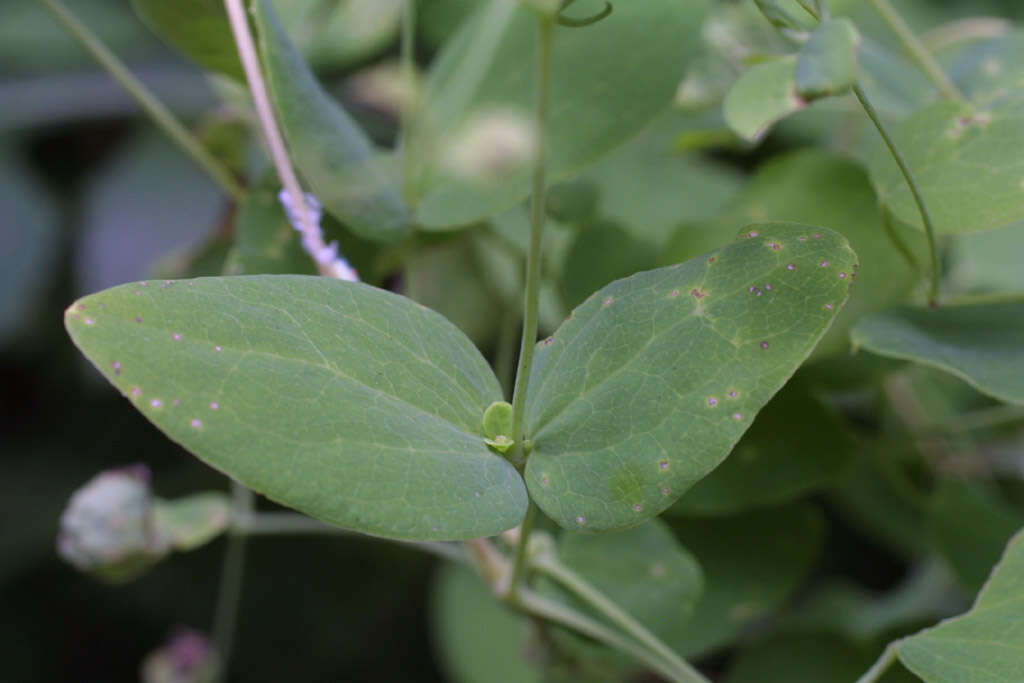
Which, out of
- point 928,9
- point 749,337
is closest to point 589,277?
point 749,337

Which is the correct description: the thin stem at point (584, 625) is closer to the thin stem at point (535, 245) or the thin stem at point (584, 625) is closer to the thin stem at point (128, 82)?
the thin stem at point (535, 245)

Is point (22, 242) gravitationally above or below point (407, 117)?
below

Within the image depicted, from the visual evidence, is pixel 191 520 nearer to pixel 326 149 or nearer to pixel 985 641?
pixel 326 149

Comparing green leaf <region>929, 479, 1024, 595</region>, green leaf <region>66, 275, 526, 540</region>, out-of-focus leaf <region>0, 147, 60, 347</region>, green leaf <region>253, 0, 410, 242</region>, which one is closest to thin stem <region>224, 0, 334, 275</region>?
green leaf <region>253, 0, 410, 242</region>

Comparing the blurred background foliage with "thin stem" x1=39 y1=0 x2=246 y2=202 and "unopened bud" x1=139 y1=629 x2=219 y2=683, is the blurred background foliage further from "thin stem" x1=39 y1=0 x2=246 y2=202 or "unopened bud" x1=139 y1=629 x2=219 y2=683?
"unopened bud" x1=139 y1=629 x2=219 y2=683

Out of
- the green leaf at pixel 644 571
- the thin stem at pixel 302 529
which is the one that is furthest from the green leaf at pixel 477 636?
the green leaf at pixel 644 571

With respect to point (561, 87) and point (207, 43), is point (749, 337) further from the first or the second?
point (207, 43)

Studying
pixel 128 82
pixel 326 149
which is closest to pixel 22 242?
pixel 128 82
